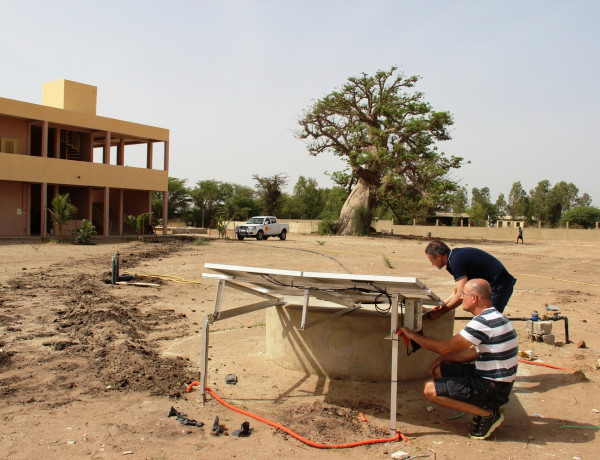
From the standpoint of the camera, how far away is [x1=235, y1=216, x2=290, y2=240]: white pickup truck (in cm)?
3578

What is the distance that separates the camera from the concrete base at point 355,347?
6312mm

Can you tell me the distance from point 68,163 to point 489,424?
1115 inches

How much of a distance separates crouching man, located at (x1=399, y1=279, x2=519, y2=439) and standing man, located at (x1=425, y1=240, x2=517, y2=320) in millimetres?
822

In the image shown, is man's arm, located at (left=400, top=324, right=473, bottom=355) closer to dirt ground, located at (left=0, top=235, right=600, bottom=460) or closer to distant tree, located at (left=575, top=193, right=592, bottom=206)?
dirt ground, located at (left=0, top=235, right=600, bottom=460)

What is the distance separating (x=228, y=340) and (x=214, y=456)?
161 inches

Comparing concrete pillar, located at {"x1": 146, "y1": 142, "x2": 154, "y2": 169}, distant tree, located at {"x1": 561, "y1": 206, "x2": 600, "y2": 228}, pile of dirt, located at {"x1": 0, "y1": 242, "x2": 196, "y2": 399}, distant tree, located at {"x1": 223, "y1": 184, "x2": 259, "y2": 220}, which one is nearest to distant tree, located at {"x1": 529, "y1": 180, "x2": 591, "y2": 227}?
distant tree, located at {"x1": 561, "y1": 206, "x2": 600, "y2": 228}

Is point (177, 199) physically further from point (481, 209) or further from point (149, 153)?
point (481, 209)

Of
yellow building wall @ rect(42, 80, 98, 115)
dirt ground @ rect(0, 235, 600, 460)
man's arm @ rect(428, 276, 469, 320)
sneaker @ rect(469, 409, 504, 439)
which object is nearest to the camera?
dirt ground @ rect(0, 235, 600, 460)

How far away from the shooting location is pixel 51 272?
1529cm

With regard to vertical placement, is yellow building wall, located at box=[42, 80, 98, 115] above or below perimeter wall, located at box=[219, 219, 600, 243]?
above

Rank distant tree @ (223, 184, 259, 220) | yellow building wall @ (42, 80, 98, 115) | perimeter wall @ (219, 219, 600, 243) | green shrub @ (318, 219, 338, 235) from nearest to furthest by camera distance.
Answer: yellow building wall @ (42, 80, 98, 115)
green shrub @ (318, 219, 338, 235)
perimeter wall @ (219, 219, 600, 243)
distant tree @ (223, 184, 259, 220)

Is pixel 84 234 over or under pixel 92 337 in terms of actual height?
over

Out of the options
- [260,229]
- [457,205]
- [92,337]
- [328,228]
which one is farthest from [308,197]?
[92,337]

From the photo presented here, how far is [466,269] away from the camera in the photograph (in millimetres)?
5680
